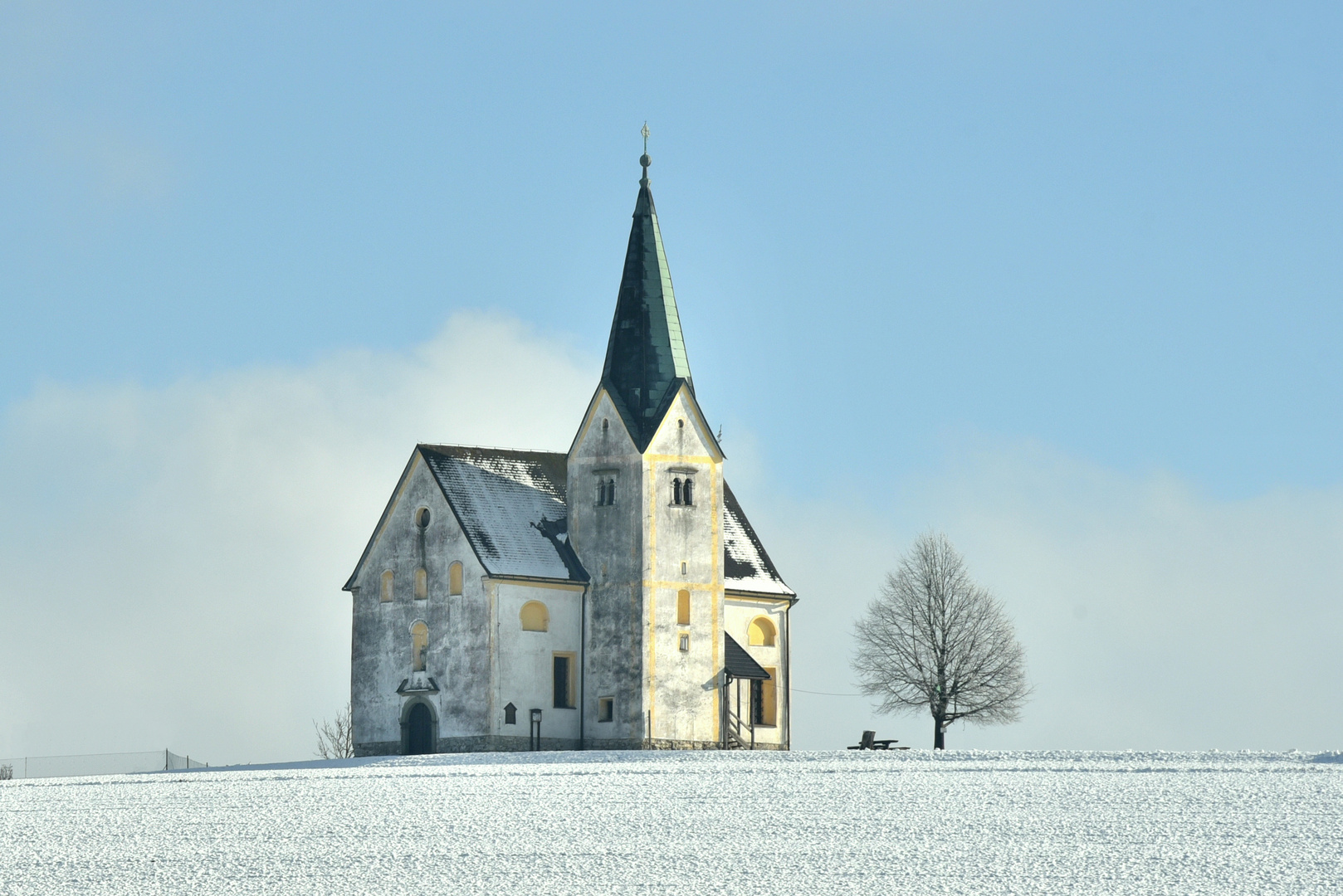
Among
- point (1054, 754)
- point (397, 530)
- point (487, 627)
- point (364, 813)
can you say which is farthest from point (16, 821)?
point (397, 530)

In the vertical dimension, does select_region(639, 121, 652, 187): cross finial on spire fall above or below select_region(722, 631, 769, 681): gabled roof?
A: above

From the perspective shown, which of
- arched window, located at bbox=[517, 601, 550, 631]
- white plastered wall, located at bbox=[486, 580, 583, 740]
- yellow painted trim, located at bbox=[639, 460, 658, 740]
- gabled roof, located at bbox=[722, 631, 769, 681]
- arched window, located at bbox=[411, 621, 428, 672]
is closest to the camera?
yellow painted trim, located at bbox=[639, 460, 658, 740]

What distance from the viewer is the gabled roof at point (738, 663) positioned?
64.9 m

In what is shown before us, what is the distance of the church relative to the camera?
207 feet

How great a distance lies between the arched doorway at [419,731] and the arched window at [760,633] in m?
12.1

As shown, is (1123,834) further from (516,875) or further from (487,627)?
(487,627)

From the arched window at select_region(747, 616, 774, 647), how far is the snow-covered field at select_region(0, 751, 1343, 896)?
25235 millimetres

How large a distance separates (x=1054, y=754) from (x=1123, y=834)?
16432mm

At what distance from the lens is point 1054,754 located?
4666 cm

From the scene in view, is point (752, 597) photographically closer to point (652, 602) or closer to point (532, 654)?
point (652, 602)

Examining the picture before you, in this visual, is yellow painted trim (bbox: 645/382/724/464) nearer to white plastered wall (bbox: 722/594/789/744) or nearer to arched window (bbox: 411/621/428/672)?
white plastered wall (bbox: 722/594/789/744)

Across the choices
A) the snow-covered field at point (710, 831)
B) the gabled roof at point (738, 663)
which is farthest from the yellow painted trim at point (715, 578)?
the snow-covered field at point (710, 831)

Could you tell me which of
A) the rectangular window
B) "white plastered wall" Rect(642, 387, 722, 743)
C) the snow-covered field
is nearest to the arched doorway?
the rectangular window

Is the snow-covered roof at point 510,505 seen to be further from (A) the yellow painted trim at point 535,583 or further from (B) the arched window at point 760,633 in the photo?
(B) the arched window at point 760,633
